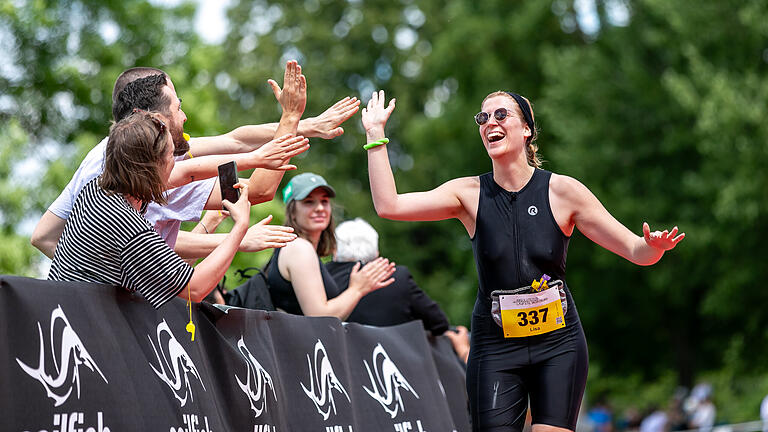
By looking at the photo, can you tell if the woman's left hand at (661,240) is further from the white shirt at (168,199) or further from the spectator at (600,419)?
the spectator at (600,419)

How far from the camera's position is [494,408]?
515 centimetres

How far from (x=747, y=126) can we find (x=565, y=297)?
55.1 feet

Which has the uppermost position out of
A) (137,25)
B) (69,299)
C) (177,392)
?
(137,25)

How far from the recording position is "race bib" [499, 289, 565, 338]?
5.12 m

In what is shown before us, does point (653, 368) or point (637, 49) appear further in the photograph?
point (653, 368)

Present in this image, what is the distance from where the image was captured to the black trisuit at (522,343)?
511 centimetres

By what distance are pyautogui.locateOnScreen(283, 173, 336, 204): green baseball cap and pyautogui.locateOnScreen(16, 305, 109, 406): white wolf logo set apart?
11.1 ft

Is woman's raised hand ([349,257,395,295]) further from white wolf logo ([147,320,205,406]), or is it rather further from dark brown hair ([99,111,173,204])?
dark brown hair ([99,111,173,204])

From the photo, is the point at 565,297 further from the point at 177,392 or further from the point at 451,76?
the point at 451,76

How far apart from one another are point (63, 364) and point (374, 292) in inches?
160

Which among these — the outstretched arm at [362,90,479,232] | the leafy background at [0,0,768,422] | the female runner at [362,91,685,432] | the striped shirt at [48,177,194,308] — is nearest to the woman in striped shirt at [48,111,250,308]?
the striped shirt at [48,177,194,308]

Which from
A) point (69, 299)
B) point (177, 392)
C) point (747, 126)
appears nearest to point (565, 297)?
point (177, 392)

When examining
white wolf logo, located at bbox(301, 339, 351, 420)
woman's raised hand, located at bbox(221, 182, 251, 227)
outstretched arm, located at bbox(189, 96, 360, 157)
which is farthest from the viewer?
outstretched arm, located at bbox(189, 96, 360, 157)

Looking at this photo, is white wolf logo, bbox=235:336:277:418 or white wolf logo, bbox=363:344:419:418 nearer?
white wolf logo, bbox=235:336:277:418
